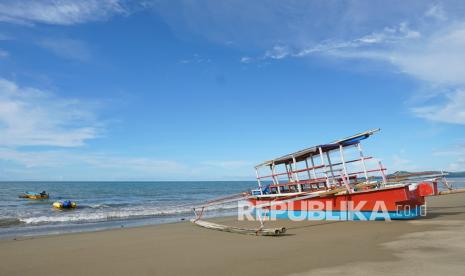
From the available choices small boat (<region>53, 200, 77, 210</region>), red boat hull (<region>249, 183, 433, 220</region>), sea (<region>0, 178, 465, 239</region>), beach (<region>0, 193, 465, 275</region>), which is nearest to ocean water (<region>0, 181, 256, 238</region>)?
sea (<region>0, 178, 465, 239</region>)

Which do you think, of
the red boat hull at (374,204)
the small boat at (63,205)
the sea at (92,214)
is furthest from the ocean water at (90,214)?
the red boat hull at (374,204)

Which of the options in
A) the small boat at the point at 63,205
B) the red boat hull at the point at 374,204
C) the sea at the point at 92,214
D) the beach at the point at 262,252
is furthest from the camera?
the small boat at the point at 63,205

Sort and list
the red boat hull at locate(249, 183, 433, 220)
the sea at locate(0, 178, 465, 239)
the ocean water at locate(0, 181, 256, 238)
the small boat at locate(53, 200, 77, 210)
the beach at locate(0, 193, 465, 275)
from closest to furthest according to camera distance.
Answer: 1. the beach at locate(0, 193, 465, 275)
2. the red boat hull at locate(249, 183, 433, 220)
3. the sea at locate(0, 178, 465, 239)
4. the ocean water at locate(0, 181, 256, 238)
5. the small boat at locate(53, 200, 77, 210)

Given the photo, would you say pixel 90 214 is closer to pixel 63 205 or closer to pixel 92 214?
pixel 92 214

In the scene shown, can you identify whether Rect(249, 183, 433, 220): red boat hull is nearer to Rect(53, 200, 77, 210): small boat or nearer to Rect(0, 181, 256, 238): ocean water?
Rect(0, 181, 256, 238): ocean water

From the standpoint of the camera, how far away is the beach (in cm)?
799

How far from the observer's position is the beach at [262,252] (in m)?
7.99

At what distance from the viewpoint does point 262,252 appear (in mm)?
9789

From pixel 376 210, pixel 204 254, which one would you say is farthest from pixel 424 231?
pixel 204 254

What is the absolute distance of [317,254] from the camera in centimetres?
927

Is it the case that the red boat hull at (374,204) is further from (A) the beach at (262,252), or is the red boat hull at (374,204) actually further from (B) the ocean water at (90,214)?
(B) the ocean water at (90,214)

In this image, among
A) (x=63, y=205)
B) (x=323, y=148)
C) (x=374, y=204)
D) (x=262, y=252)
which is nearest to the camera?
(x=262, y=252)

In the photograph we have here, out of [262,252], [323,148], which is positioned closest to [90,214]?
[323,148]

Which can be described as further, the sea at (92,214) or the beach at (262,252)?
the sea at (92,214)
